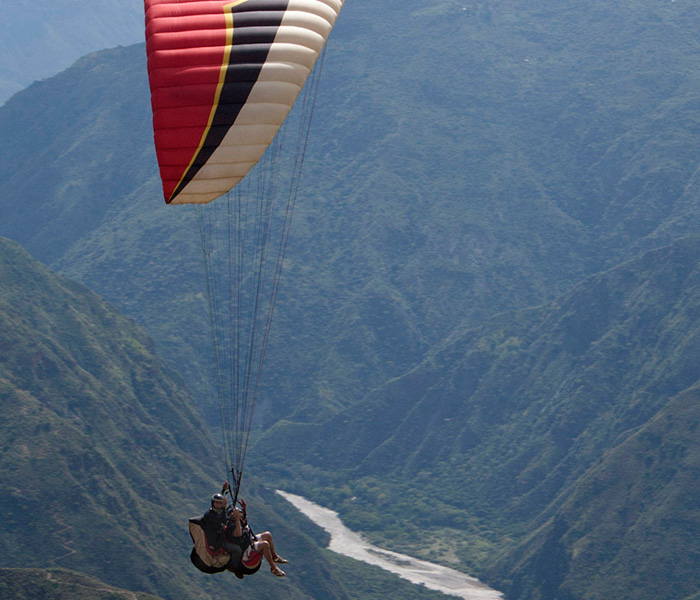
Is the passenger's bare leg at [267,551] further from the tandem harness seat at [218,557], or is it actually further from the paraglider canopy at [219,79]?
the paraglider canopy at [219,79]

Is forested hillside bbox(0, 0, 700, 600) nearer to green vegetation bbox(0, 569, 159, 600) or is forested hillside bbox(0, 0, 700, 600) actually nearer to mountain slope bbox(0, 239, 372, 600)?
mountain slope bbox(0, 239, 372, 600)

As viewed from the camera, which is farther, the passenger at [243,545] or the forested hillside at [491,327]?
A: the forested hillside at [491,327]

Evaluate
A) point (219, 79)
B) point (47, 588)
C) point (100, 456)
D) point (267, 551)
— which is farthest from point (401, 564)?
point (219, 79)

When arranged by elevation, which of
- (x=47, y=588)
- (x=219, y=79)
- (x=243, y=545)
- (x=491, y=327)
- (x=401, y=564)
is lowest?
(x=243, y=545)

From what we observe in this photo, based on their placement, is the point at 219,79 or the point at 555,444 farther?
the point at 555,444

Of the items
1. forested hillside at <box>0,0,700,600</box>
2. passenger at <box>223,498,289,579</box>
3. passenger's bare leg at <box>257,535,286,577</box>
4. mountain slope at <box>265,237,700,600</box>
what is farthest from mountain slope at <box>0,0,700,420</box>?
passenger at <box>223,498,289,579</box>

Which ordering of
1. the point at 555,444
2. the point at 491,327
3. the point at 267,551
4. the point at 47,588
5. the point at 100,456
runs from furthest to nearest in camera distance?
the point at 491,327
the point at 555,444
the point at 100,456
the point at 47,588
the point at 267,551

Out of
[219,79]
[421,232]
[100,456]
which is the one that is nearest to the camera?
[219,79]

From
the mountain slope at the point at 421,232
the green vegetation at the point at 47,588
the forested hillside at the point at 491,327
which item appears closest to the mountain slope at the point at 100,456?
the green vegetation at the point at 47,588

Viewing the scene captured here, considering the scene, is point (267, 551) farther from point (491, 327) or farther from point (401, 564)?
point (491, 327)
